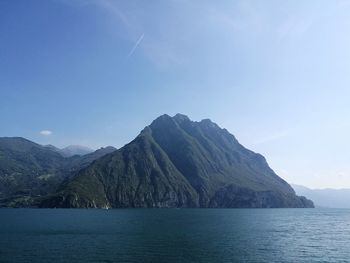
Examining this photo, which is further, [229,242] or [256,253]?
[229,242]

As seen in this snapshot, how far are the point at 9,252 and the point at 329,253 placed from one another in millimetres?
90263

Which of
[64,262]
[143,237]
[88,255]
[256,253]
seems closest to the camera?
[64,262]

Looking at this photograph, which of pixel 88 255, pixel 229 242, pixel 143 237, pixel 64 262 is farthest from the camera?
pixel 143 237

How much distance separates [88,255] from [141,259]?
15104mm

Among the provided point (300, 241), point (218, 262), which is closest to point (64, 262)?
point (218, 262)

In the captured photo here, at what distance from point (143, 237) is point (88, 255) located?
44.0 meters

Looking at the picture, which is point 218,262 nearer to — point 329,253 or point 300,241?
point 329,253

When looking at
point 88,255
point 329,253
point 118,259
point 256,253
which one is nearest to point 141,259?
point 118,259

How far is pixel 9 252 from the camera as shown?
10350 cm

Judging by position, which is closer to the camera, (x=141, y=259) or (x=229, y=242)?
(x=141, y=259)

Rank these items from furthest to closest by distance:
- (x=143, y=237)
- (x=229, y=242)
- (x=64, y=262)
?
(x=143, y=237)
(x=229, y=242)
(x=64, y=262)

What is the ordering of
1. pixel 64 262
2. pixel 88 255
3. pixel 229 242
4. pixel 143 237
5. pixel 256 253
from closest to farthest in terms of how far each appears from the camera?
pixel 64 262 < pixel 88 255 < pixel 256 253 < pixel 229 242 < pixel 143 237

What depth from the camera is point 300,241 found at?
138m

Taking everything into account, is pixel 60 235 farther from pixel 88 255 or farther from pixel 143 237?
pixel 88 255
